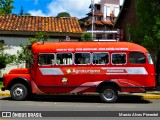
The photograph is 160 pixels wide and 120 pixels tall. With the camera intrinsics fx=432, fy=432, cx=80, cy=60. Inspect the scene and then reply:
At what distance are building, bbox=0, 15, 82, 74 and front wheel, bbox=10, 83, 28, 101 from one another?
38.6 feet

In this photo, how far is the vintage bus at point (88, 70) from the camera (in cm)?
1875

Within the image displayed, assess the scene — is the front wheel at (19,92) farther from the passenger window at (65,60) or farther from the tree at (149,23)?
the tree at (149,23)

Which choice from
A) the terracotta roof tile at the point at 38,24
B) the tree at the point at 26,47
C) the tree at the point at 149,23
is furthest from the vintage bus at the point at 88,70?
the terracotta roof tile at the point at 38,24

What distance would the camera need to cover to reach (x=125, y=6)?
4569 centimetres

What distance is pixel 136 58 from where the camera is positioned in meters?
18.8

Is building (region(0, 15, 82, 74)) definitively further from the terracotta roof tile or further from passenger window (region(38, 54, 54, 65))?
passenger window (region(38, 54, 54, 65))

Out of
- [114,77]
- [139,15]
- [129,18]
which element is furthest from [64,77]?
[129,18]

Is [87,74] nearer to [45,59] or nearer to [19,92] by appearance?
[45,59]

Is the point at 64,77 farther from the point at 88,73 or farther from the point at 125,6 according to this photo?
the point at 125,6

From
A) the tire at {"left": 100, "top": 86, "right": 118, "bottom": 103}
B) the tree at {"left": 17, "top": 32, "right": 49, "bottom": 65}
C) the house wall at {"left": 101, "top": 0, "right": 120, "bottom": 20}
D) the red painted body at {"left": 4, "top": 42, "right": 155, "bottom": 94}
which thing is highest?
the house wall at {"left": 101, "top": 0, "right": 120, "bottom": 20}

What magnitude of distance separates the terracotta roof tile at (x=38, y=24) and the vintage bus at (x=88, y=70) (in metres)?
12.9

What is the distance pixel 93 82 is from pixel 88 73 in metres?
0.46

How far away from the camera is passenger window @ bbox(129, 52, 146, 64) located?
61.5 feet

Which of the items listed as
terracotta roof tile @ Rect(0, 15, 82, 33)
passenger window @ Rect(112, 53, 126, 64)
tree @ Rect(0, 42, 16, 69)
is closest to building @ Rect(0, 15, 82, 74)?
terracotta roof tile @ Rect(0, 15, 82, 33)
